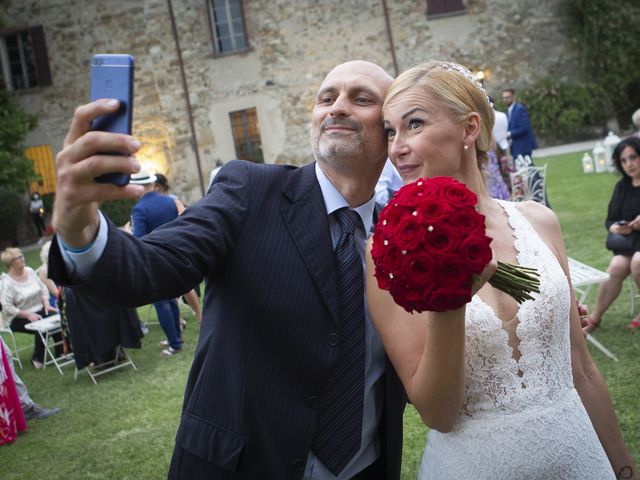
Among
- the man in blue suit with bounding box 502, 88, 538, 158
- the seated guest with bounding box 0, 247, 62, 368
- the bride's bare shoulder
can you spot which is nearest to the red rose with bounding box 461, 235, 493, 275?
the bride's bare shoulder

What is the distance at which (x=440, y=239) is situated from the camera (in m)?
1.55

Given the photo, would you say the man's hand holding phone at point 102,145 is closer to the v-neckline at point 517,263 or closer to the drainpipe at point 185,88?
the v-neckline at point 517,263

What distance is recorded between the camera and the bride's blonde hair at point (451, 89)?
2141mm

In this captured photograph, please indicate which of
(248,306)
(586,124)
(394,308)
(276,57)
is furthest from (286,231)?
(586,124)

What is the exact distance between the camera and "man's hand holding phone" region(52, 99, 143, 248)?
4.03ft

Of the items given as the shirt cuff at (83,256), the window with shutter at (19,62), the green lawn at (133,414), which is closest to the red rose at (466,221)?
the shirt cuff at (83,256)

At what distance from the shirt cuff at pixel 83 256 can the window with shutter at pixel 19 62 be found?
25188mm

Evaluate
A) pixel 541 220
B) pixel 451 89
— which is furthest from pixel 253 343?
pixel 541 220

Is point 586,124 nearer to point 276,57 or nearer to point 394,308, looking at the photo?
point 276,57

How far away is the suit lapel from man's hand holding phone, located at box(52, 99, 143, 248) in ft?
2.80

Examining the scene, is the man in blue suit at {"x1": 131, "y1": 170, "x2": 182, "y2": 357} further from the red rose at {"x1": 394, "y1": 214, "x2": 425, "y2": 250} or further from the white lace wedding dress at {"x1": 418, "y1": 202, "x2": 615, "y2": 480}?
the red rose at {"x1": 394, "y1": 214, "x2": 425, "y2": 250}

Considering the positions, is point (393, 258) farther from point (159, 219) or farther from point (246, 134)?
point (246, 134)

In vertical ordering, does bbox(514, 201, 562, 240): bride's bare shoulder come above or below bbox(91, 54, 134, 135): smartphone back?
below

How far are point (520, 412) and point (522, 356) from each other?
17 cm
